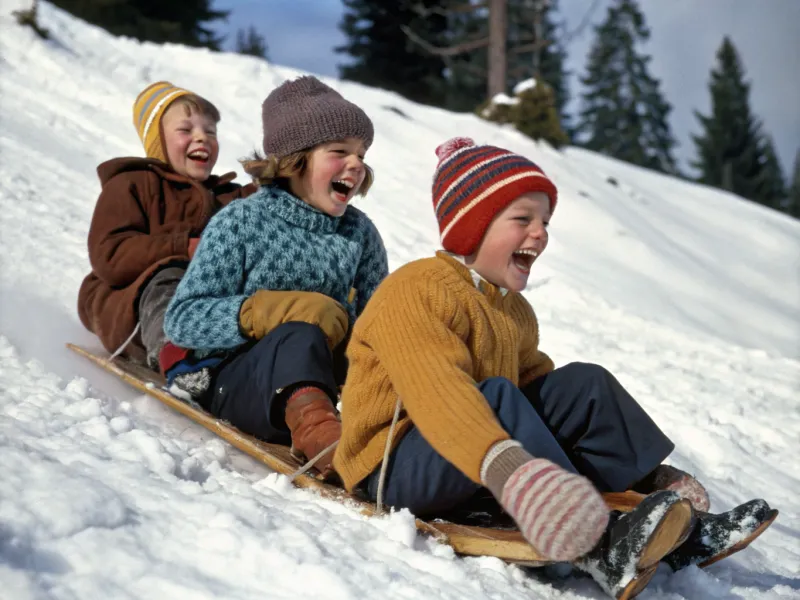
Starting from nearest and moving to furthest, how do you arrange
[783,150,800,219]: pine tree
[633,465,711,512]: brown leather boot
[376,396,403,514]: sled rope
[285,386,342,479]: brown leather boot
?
1. [376,396,403,514]: sled rope
2. [633,465,711,512]: brown leather boot
3. [285,386,342,479]: brown leather boot
4. [783,150,800,219]: pine tree

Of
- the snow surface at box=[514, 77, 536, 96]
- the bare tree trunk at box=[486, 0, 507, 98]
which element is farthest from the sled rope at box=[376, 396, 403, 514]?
the bare tree trunk at box=[486, 0, 507, 98]

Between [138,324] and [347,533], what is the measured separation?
1766 millimetres

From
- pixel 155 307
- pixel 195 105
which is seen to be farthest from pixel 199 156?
pixel 155 307

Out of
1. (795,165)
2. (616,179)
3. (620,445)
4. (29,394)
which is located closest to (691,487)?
(620,445)

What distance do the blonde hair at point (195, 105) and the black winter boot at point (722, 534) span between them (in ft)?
9.05

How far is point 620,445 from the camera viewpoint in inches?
88.0

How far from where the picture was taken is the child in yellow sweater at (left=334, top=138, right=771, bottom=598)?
1677 mm

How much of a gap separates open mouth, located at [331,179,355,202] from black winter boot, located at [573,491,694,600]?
1614 mm

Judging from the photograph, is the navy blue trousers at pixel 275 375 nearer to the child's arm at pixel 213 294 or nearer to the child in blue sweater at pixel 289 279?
the child in blue sweater at pixel 289 279

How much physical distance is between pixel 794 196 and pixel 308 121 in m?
52.8

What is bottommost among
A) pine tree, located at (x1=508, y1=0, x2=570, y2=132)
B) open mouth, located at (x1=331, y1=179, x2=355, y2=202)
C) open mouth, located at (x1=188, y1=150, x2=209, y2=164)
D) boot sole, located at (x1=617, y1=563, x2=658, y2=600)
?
boot sole, located at (x1=617, y1=563, x2=658, y2=600)

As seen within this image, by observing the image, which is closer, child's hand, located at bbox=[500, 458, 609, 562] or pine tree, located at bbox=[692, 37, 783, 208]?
child's hand, located at bbox=[500, 458, 609, 562]

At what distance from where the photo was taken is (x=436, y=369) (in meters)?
1.85

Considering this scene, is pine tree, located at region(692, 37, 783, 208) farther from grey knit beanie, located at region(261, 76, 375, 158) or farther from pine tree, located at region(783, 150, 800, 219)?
grey knit beanie, located at region(261, 76, 375, 158)
